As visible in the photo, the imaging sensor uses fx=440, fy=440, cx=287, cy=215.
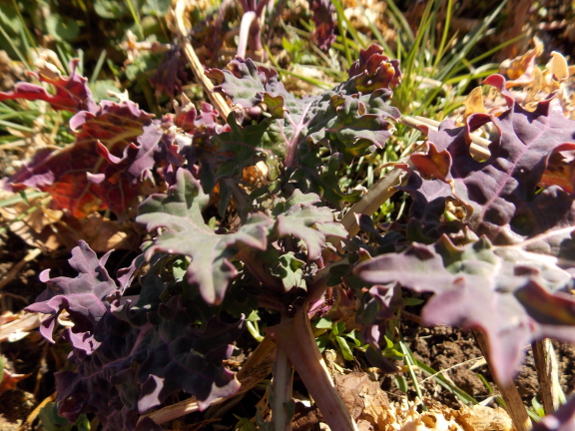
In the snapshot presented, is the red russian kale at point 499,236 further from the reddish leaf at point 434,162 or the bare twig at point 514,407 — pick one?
the bare twig at point 514,407

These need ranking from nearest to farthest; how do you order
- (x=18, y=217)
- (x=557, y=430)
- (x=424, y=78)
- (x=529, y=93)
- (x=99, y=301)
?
1. (x=557, y=430)
2. (x=99, y=301)
3. (x=529, y=93)
4. (x=18, y=217)
5. (x=424, y=78)

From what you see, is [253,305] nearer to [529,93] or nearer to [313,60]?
[529,93]

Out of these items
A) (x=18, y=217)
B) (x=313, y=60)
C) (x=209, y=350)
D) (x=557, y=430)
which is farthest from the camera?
(x=313, y=60)

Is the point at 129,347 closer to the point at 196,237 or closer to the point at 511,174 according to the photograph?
the point at 196,237

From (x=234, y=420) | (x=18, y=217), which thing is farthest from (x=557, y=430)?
(x=18, y=217)

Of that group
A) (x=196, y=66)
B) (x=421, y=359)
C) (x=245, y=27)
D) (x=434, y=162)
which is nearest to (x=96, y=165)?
(x=196, y=66)

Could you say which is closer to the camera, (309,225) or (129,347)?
(309,225)

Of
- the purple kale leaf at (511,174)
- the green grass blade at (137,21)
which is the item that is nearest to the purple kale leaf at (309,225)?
the purple kale leaf at (511,174)
